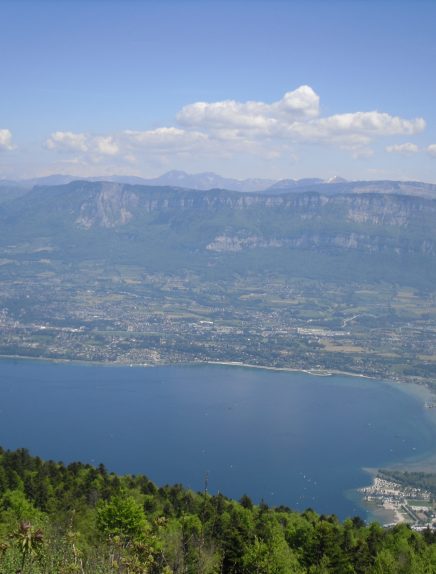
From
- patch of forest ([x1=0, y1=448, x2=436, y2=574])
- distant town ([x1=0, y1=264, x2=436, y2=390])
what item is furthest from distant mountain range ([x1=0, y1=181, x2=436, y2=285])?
patch of forest ([x1=0, y1=448, x2=436, y2=574])

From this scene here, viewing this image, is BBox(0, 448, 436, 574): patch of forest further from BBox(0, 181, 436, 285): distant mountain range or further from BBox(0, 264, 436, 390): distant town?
BBox(0, 181, 436, 285): distant mountain range

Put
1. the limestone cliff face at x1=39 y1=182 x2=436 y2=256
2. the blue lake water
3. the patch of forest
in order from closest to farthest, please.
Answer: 1. the patch of forest
2. the blue lake water
3. the limestone cliff face at x1=39 y1=182 x2=436 y2=256

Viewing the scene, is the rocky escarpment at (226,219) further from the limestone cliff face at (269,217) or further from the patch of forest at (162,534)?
the patch of forest at (162,534)

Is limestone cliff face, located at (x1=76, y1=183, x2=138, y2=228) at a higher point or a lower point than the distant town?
higher

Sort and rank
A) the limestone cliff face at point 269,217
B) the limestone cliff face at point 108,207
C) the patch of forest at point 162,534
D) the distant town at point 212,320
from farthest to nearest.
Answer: the limestone cliff face at point 108,207, the limestone cliff face at point 269,217, the distant town at point 212,320, the patch of forest at point 162,534

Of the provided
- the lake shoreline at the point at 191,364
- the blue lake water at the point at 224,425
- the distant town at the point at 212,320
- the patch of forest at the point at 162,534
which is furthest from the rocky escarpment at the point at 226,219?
the patch of forest at the point at 162,534

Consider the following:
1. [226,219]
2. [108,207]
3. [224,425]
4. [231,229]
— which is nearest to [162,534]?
[224,425]

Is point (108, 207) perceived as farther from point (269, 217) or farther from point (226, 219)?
point (269, 217)

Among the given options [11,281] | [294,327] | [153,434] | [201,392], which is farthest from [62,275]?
[153,434]

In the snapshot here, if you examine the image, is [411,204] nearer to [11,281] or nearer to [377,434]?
[11,281]
